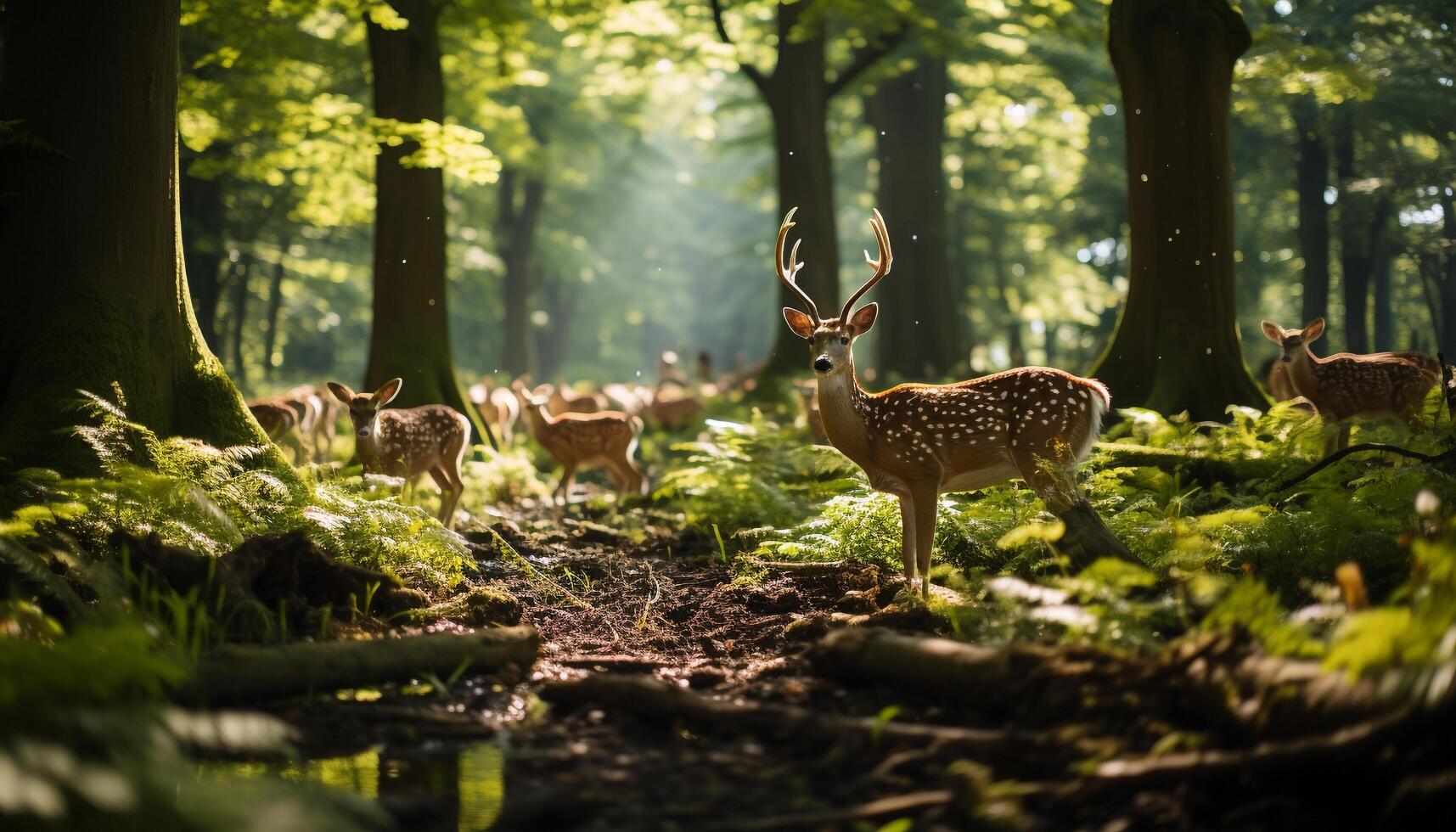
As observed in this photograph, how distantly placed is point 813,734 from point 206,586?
2.56m

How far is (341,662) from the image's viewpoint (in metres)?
4.34

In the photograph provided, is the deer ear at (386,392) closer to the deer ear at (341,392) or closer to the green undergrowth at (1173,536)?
the deer ear at (341,392)

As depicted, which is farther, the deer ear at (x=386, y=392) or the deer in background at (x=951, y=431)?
the deer ear at (x=386, y=392)

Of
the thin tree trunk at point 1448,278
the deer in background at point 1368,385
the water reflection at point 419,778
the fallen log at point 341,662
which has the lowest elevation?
the water reflection at point 419,778

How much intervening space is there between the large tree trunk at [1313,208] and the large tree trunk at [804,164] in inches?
276

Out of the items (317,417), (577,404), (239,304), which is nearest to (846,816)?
(317,417)

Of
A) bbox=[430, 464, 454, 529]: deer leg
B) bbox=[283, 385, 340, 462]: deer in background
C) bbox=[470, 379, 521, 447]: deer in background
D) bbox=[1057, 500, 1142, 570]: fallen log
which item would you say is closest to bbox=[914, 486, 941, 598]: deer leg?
bbox=[1057, 500, 1142, 570]: fallen log

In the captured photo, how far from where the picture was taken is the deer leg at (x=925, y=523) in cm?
627

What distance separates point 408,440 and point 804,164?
10.2 meters

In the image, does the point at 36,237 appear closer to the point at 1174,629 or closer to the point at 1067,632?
the point at 1067,632

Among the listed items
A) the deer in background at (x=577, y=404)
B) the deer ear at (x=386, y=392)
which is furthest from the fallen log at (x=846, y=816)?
the deer in background at (x=577, y=404)

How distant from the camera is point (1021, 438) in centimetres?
639

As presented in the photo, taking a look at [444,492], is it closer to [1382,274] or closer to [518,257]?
[1382,274]

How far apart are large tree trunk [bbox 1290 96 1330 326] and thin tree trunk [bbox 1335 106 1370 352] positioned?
44 cm
